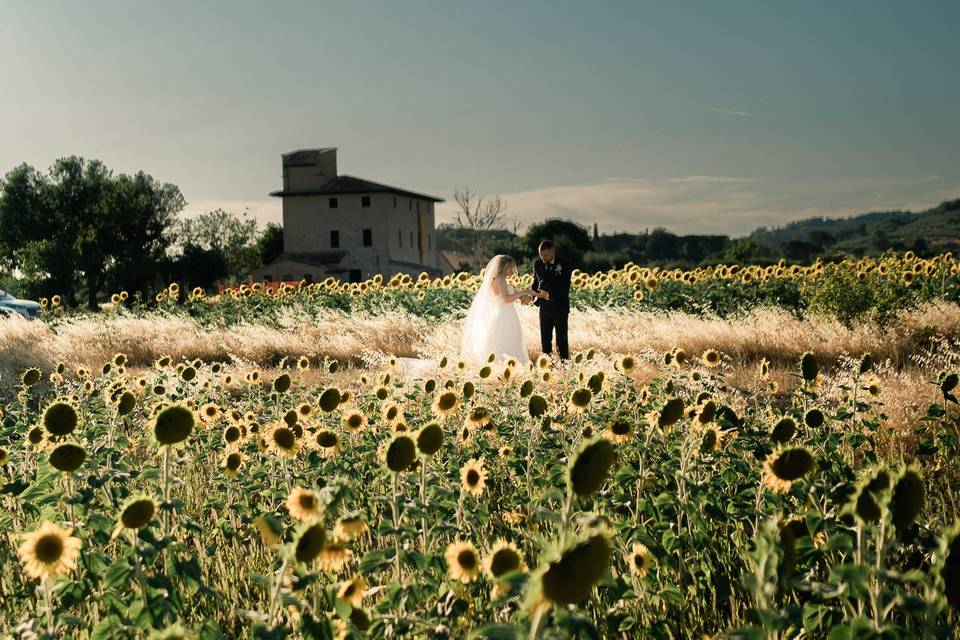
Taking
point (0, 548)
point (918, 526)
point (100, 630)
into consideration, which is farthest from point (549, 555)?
point (0, 548)

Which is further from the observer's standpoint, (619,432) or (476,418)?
(476,418)

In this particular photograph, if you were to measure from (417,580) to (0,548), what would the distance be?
8.90 ft

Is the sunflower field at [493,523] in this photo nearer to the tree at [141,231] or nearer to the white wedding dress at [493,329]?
the white wedding dress at [493,329]

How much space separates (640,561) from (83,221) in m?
47.9

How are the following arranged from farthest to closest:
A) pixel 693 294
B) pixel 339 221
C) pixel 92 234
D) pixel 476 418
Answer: pixel 339 221 → pixel 92 234 → pixel 693 294 → pixel 476 418

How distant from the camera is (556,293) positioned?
10711mm

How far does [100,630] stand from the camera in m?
2.10

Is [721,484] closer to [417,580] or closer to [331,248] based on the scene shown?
[417,580]

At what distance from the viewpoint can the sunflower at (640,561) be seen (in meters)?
2.55

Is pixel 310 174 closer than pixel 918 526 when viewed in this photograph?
No

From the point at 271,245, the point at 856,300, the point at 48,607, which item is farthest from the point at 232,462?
the point at 271,245

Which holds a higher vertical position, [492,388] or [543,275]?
[543,275]

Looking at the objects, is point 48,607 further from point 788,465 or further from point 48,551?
point 788,465

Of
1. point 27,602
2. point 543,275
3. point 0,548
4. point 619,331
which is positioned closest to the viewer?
point 27,602
